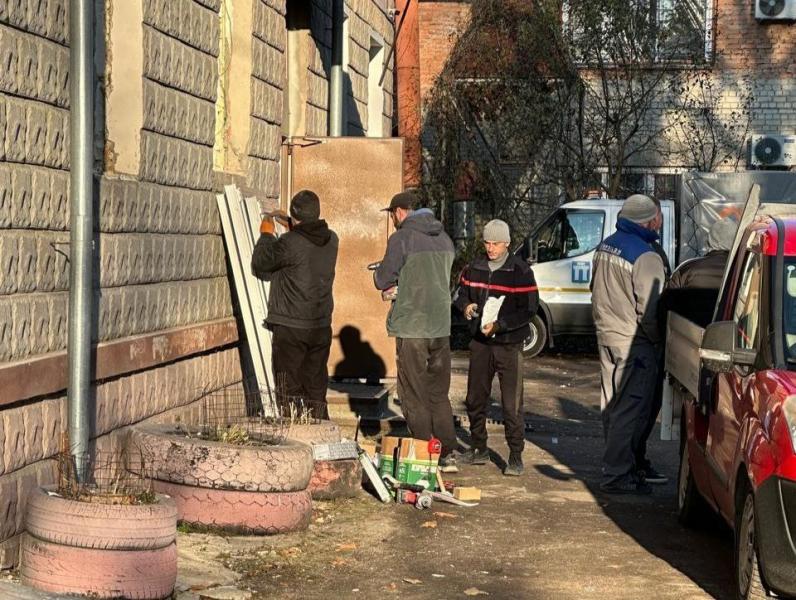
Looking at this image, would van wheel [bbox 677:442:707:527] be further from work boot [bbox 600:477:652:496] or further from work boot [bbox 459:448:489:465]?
work boot [bbox 459:448:489:465]

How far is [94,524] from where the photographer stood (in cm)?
634

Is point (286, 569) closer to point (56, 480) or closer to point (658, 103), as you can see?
point (56, 480)

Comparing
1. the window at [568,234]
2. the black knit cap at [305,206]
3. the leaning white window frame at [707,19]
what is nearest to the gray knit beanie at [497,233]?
Answer: the black knit cap at [305,206]

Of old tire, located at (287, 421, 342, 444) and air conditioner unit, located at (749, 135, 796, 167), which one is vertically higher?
air conditioner unit, located at (749, 135, 796, 167)

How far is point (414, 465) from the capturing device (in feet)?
32.1

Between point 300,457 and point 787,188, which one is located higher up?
point 787,188

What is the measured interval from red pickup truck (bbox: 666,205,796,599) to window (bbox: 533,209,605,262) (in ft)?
41.4

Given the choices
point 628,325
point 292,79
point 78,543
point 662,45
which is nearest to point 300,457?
point 78,543

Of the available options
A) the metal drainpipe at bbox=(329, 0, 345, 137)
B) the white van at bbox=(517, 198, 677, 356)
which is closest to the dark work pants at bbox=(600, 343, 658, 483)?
the metal drainpipe at bbox=(329, 0, 345, 137)

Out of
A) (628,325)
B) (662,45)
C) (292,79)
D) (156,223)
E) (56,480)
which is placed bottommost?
(56,480)

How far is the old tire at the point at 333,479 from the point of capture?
962cm

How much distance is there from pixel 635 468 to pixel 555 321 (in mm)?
11077

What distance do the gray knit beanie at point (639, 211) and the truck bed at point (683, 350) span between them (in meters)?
0.85

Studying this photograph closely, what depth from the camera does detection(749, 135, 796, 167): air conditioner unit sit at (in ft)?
93.4
